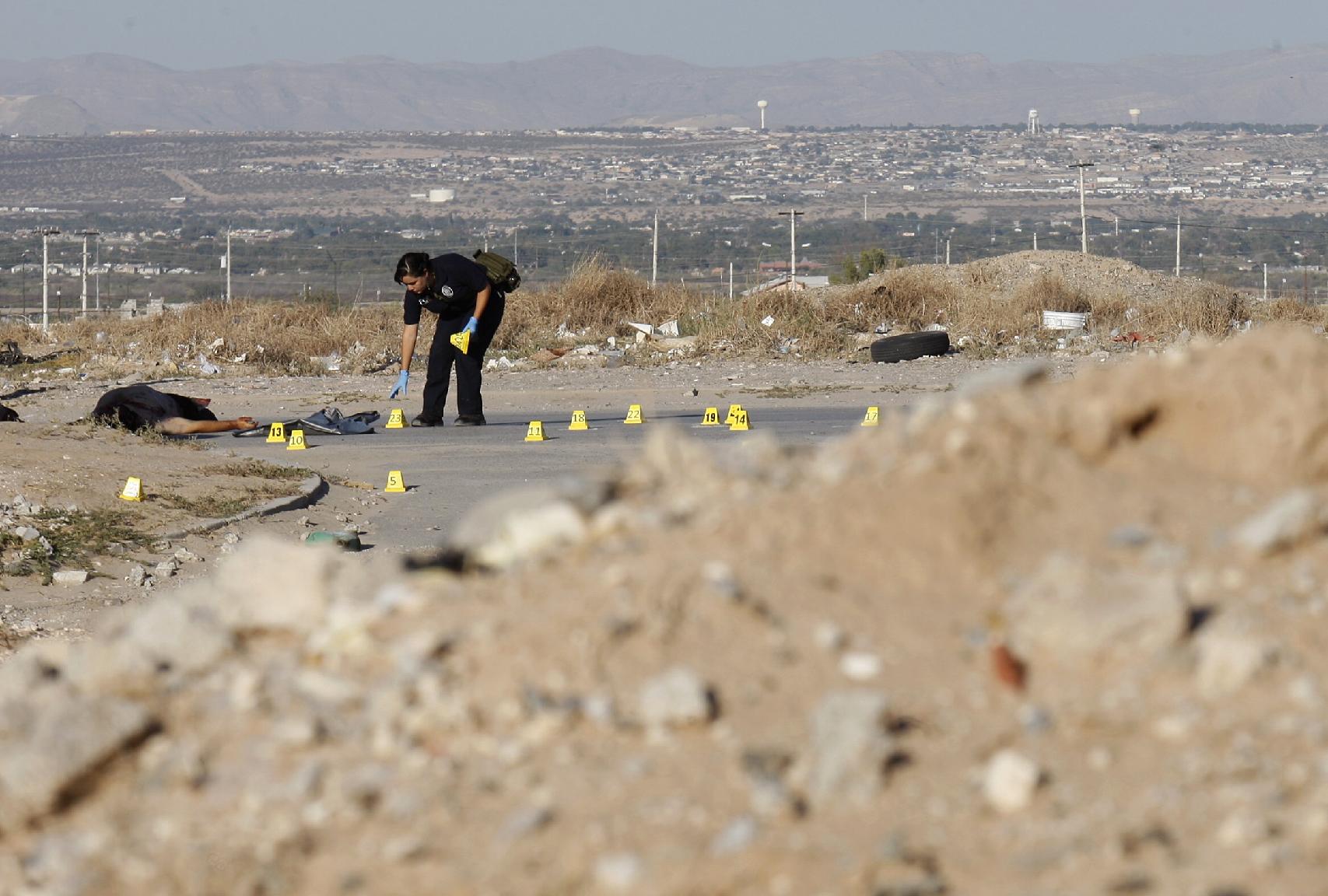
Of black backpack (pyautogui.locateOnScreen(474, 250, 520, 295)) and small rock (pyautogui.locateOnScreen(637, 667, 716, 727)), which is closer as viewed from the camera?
small rock (pyautogui.locateOnScreen(637, 667, 716, 727))

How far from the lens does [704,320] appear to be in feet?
88.6

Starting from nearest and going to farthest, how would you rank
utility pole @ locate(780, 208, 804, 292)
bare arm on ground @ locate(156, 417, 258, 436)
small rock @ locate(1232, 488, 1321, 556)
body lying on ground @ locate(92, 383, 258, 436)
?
small rock @ locate(1232, 488, 1321, 556) → body lying on ground @ locate(92, 383, 258, 436) → bare arm on ground @ locate(156, 417, 258, 436) → utility pole @ locate(780, 208, 804, 292)

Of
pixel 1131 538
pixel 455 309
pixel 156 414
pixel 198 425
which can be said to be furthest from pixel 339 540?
pixel 1131 538

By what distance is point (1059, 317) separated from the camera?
89.3 feet

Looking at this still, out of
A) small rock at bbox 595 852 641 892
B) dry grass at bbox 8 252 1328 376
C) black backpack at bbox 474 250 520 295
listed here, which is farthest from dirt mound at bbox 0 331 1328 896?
dry grass at bbox 8 252 1328 376

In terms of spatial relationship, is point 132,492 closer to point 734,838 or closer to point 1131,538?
point 1131,538

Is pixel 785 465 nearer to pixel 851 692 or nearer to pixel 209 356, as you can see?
pixel 851 692

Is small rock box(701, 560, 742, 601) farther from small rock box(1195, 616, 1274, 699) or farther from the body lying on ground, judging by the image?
the body lying on ground

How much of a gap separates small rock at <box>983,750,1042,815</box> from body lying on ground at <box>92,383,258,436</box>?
39.4 ft

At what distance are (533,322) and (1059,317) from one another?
820 cm

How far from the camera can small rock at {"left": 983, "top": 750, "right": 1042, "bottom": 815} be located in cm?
333

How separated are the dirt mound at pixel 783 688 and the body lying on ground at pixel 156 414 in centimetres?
1058

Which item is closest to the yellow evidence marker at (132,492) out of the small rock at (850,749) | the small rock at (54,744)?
the small rock at (54,744)

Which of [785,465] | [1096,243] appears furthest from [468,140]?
[785,465]
